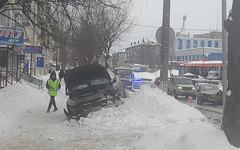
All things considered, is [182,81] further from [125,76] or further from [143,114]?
[143,114]

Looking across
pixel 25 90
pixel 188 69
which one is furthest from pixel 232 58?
pixel 188 69

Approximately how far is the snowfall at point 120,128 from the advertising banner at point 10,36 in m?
3.19

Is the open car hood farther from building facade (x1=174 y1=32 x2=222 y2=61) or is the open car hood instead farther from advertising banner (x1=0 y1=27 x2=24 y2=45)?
building facade (x1=174 y1=32 x2=222 y2=61)

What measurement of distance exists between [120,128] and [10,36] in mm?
9724

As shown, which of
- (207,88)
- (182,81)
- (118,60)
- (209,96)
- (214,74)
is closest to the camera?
(209,96)

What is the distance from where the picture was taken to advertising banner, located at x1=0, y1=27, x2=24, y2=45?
51.9ft

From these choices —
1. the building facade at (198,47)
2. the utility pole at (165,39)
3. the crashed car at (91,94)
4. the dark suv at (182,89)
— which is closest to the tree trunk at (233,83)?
the crashed car at (91,94)

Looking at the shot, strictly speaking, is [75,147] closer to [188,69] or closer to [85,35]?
[85,35]

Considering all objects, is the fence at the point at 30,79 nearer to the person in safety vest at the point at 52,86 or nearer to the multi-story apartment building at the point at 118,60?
the person in safety vest at the point at 52,86

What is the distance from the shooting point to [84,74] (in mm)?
12852

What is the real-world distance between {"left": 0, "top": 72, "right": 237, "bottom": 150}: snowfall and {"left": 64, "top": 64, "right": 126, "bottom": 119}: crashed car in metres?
0.36

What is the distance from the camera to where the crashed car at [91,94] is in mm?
10539

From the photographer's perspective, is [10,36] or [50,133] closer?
[50,133]

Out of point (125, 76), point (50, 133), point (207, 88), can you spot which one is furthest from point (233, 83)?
point (125, 76)
